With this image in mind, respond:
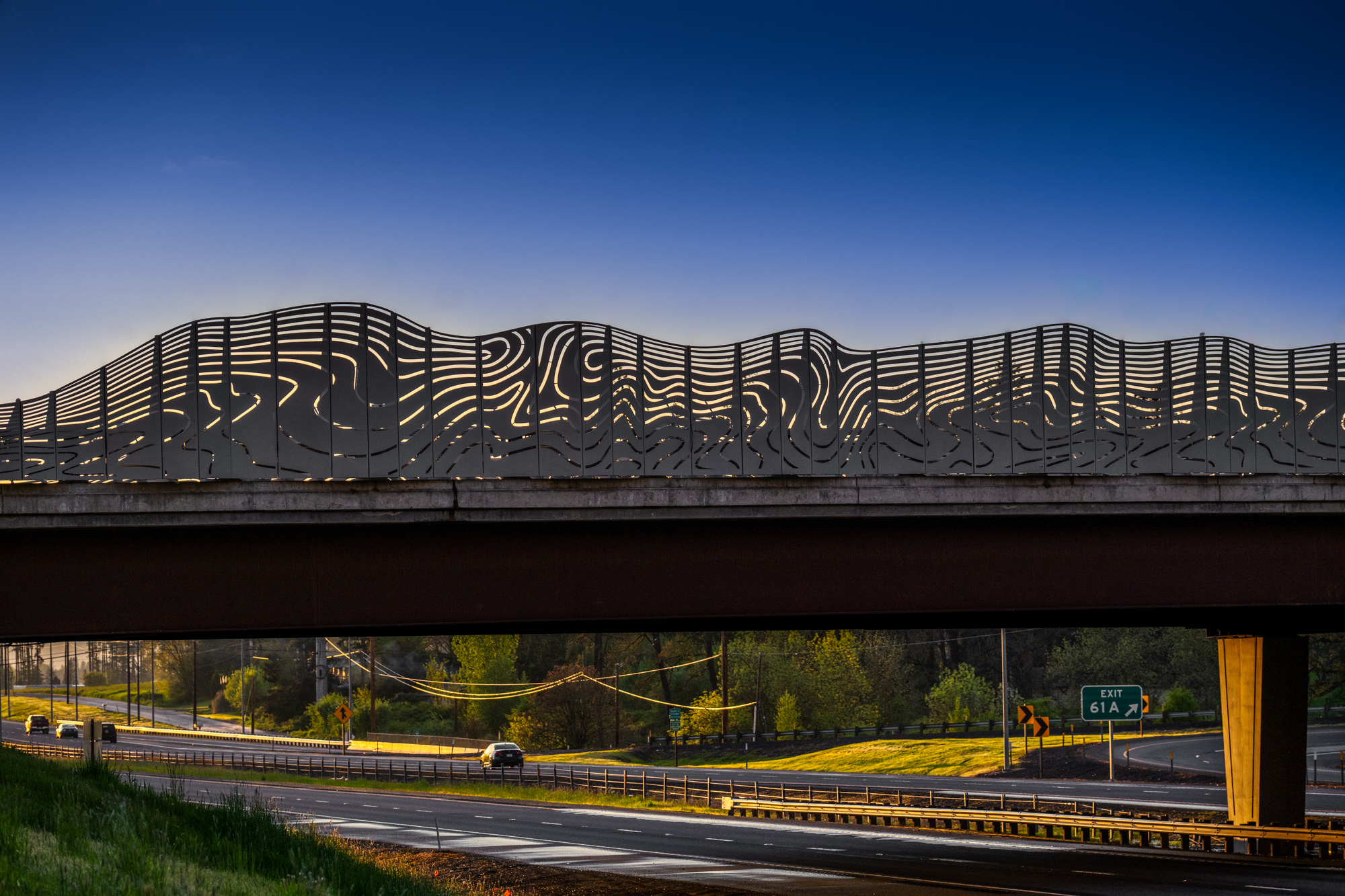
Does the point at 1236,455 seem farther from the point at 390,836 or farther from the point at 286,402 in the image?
the point at 390,836

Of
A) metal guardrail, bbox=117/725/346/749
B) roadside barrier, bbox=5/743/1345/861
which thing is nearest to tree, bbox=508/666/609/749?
metal guardrail, bbox=117/725/346/749

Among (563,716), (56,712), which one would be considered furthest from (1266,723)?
(56,712)

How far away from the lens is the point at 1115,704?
1737 inches

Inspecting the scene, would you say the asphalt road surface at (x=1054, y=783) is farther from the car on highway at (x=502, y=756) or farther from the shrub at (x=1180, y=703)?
the shrub at (x=1180, y=703)

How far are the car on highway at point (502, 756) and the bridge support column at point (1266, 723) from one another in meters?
47.0

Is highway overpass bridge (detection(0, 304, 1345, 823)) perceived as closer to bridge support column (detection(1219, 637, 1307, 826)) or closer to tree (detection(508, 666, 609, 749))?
bridge support column (detection(1219, 637, 1307, 826))

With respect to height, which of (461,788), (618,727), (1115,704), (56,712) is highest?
(1115,704)

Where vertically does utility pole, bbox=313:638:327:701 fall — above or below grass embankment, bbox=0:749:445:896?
below

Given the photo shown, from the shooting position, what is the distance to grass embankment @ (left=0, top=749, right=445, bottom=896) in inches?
463

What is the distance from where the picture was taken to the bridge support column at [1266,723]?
92.0ft

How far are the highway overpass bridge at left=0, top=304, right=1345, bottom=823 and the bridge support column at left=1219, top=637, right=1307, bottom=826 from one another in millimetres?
7808

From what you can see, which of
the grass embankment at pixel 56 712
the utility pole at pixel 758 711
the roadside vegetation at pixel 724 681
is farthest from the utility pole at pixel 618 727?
the grass embankment at pixel 56 712

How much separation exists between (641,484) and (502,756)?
5442 centimetres

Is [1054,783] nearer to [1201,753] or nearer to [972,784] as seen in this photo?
[972,784]
